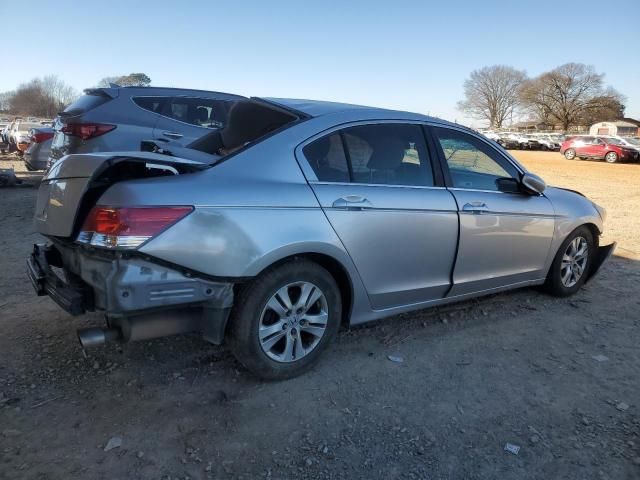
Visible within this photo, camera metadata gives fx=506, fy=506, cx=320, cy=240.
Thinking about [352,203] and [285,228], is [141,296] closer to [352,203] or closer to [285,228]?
[285,228]

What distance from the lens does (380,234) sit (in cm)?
327

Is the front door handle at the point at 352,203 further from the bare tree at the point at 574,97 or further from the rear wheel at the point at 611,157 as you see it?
the bare tree at the point at 574,97

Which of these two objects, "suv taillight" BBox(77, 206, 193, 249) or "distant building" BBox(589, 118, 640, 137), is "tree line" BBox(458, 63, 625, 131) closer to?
"distant building" BBox(589, 118, 640, 137)

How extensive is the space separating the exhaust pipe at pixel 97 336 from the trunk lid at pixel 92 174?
553 mm

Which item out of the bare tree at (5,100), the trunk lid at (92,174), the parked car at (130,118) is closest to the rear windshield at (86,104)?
the parked car at (130,118)

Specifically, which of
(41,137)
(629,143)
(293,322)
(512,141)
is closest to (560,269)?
(293,322)

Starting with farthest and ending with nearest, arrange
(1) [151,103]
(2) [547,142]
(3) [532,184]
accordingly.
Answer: (2) [547,142]
(1) [151,103]
(3) [532,184]

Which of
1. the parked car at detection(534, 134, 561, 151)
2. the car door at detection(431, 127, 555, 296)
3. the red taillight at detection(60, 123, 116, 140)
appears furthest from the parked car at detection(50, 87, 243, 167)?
the parked car at detection(534, 134, 561, 151)

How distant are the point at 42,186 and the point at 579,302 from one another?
15.0ft

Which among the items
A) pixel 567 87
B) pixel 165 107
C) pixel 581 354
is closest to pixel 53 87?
pixel 567 87

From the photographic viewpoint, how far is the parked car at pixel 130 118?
6.19 m

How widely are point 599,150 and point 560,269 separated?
32.6 m

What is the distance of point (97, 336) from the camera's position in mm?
2639

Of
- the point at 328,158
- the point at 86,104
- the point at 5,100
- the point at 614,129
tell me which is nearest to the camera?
the point at 328,158
